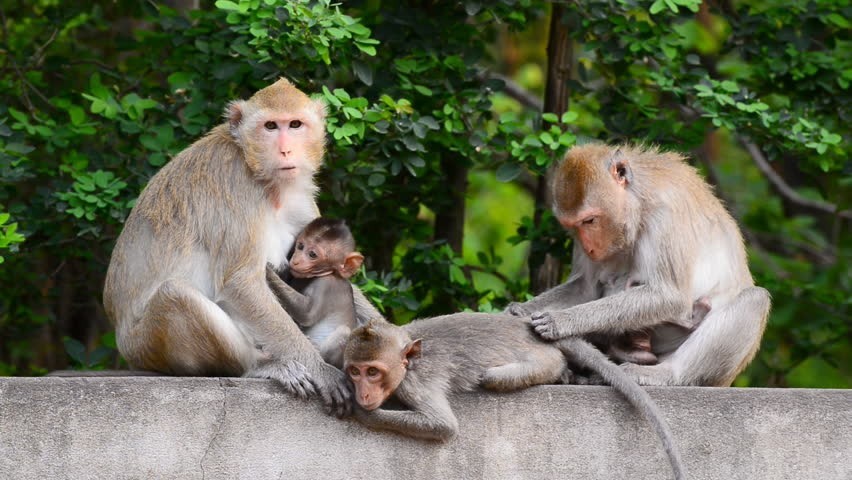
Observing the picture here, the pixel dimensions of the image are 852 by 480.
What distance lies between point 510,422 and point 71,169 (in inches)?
114

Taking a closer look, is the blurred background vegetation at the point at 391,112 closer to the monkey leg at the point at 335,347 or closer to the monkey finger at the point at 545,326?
the monkey leg at the point at 335,347

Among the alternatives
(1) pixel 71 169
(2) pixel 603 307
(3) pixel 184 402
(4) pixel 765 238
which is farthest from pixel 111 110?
(4) pixel 765 238

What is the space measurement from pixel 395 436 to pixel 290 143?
142cm

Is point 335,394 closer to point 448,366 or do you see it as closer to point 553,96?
point 448,366

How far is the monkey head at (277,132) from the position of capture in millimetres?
5391

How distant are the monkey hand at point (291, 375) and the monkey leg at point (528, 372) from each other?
71cm

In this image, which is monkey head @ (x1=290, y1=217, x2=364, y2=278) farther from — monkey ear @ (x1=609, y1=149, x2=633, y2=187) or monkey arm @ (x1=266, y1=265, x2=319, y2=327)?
monkey ear @ (x1=609, y1=149, x2=633, y2=187)

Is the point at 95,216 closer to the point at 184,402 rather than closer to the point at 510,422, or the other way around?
the point at 184,402

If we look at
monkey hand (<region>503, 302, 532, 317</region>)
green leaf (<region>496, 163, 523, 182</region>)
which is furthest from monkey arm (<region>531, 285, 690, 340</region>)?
green leaf (<region>496, 163, 523, 182</region>)

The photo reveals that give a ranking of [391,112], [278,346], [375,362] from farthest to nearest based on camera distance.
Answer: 1. [391,112]
2. [278,346]
3. [375,362]

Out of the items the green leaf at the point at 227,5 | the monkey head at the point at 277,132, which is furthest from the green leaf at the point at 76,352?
the green leaf at the point at 227,5

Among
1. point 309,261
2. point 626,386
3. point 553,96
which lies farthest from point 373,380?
point 553,96

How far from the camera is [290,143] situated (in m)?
5.41

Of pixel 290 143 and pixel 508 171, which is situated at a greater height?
pixel 290 143
